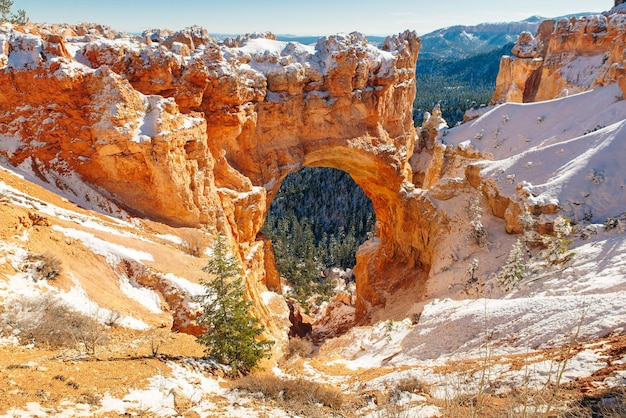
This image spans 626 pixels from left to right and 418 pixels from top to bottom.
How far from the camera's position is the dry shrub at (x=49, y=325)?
36.6 ft

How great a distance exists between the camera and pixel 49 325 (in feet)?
38.4

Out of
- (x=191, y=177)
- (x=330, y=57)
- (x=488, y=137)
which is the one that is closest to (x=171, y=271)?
(x=191, y=177)

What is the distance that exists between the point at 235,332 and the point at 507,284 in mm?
12453

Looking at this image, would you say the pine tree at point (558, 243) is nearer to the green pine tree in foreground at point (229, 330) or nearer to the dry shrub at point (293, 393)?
the dry shrub at point (293, 393)

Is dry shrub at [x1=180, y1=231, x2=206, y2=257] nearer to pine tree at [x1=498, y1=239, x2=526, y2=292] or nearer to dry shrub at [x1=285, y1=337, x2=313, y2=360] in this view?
dry shrub at [x1=285, y1=337, x2=313, y2=360]

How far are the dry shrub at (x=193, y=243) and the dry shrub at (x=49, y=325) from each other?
8.60 metres

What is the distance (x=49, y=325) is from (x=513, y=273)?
1748cm

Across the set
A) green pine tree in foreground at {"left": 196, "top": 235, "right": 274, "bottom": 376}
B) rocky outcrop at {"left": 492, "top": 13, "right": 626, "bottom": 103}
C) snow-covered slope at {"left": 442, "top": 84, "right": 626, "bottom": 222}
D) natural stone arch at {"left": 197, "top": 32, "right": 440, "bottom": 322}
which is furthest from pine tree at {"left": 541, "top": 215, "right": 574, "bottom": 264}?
rocky outcrop at {"left": 492, "top": 13, "right": 626, "bottom": 103}

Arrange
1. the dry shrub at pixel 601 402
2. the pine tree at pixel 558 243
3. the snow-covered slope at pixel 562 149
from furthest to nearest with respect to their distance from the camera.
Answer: the snow-covered slope at pixel 562 149
the pine tree at pixel 558 243
the dry shrub at pixel 601 402

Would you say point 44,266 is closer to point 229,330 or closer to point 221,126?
point 229,330

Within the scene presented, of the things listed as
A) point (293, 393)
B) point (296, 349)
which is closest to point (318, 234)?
point (296, 349)

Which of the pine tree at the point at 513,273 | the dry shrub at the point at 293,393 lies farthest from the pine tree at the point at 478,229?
the dry shrub at the point at 293,393

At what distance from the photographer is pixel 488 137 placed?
107ft

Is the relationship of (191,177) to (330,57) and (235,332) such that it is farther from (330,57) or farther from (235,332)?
(330,57)
